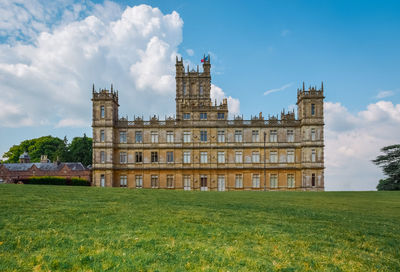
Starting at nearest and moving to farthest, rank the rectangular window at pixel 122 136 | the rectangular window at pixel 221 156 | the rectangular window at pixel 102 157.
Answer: the rectangular window at pixel 102 157 → the rectangular window at pixel 221 156 → the rectangular window at pixel 122 136

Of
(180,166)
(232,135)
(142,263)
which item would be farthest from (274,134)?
(142,263)

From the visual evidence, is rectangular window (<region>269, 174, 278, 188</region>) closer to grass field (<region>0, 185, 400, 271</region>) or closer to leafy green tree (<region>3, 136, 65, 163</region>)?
grass field (<region>0, 185, 400, 271</region>)

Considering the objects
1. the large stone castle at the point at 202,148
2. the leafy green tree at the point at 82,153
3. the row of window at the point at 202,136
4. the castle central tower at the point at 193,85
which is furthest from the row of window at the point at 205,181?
the leafy green tree at the point at 82,153

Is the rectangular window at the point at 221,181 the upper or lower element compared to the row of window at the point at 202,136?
lower

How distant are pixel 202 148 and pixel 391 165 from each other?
32280 millimetres

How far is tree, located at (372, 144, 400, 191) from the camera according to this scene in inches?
1877

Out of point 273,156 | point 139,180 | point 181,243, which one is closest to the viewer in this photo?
point 181,243

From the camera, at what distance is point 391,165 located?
48.4m

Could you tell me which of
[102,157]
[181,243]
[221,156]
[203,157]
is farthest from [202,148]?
[181,243]

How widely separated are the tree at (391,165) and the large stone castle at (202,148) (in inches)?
595

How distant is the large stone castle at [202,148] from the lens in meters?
45.7

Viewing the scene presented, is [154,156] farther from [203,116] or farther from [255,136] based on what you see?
[255,136]

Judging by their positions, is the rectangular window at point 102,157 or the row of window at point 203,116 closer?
the rectangular window at point 102,157

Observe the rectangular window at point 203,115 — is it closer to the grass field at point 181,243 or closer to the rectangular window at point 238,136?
the rectangular window at point 238,136
